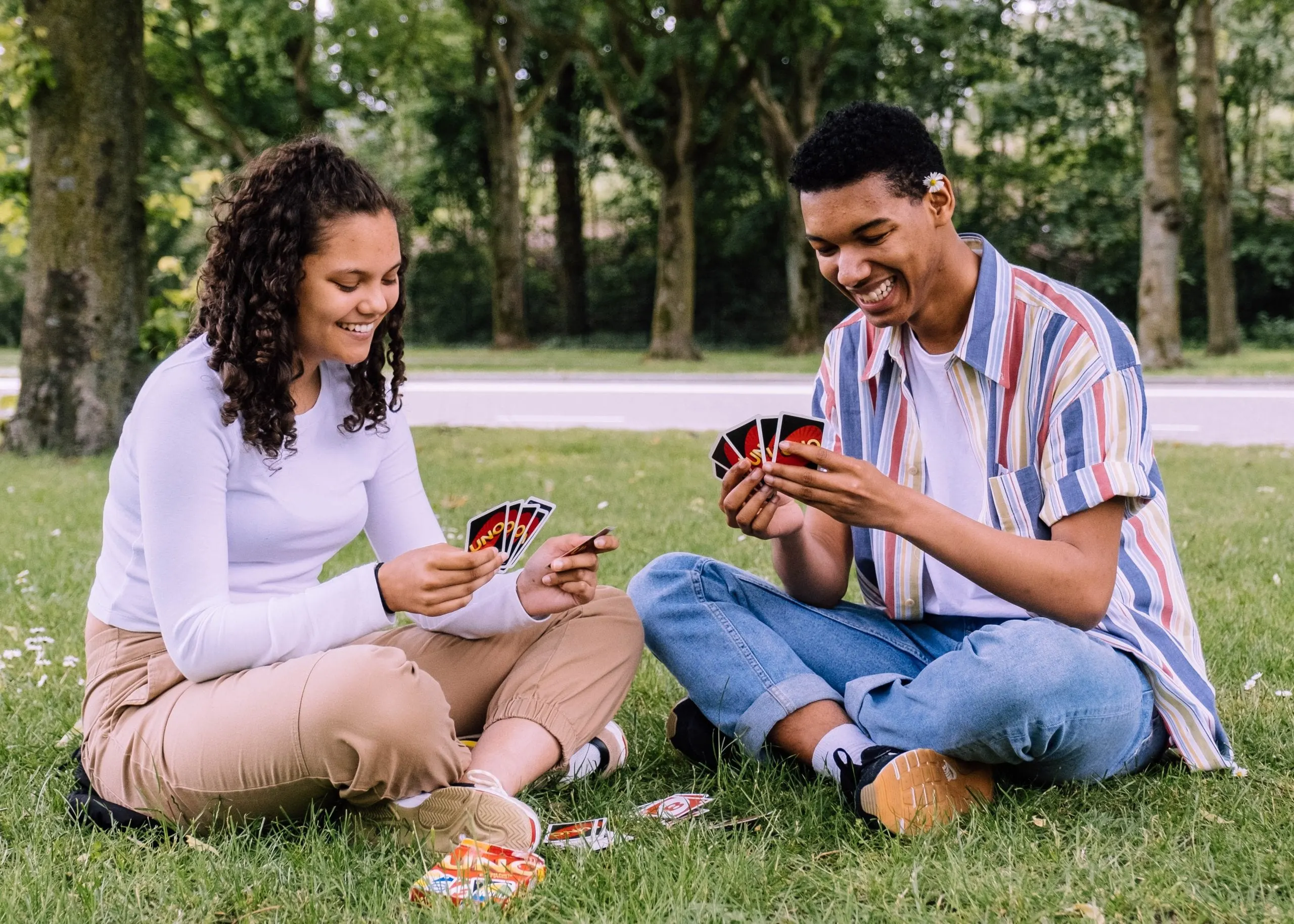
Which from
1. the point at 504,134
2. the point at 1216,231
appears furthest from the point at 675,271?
the point at 1216,231

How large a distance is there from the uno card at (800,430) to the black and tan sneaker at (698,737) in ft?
2.42

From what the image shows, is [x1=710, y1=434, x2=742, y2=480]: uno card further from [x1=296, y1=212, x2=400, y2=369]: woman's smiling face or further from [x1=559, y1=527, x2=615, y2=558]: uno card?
[x1=296, y1=212, x2=400, y2=369]: woman's smiling face

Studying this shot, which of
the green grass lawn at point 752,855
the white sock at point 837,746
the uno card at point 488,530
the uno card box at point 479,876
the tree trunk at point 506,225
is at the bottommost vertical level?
the green grass lawn at point 752,855

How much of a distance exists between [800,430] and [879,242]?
42 centimetres

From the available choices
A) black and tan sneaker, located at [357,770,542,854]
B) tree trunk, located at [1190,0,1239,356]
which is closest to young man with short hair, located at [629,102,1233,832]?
black and tan sneaker, located at [357,770,542,854]

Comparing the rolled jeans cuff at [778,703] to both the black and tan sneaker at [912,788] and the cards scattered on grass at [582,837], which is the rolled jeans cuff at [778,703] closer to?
the black and tan sneaker at [912,788]

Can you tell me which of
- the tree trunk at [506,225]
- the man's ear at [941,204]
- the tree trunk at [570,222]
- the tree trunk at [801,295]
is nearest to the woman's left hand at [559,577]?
the man's ear at [941,204]

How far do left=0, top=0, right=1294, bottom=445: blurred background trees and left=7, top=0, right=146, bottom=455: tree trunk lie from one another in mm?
8324

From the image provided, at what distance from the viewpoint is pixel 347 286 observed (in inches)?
99.0

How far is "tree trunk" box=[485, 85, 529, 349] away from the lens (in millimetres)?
23484

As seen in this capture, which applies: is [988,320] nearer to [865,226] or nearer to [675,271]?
[865,226]

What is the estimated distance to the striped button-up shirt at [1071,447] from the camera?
2.40 metres

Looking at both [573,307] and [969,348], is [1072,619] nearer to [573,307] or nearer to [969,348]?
[969,348]

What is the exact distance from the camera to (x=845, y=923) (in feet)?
6.77
